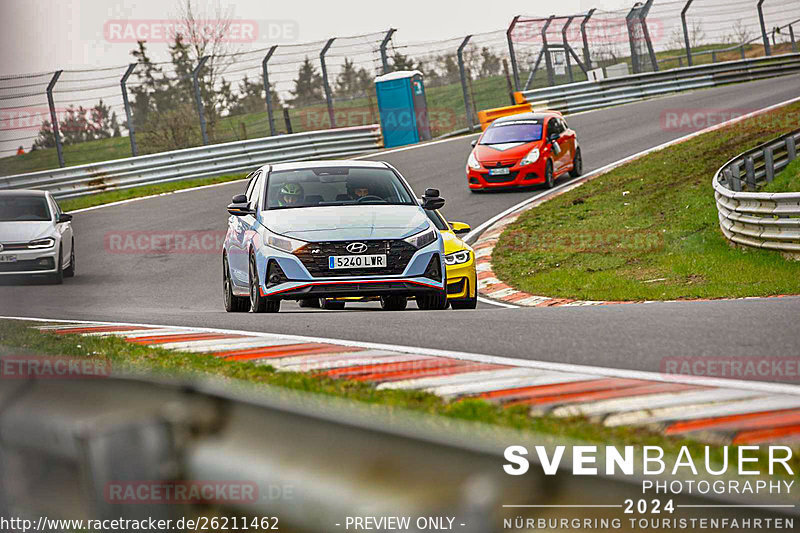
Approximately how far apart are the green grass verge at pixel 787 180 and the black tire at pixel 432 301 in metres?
10.9

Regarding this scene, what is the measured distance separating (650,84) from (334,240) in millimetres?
30450

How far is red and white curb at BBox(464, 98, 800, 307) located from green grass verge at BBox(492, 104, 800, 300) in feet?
0.76

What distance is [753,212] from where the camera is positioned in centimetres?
1488

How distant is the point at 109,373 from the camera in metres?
2.42

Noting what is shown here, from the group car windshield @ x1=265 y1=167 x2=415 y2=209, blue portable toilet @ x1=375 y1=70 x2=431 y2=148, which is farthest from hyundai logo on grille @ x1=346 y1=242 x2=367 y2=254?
blue portable toilet @ x1=375 y1=70 x2=431 y2=148

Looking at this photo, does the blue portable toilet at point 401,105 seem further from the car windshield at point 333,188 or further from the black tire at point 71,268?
the car windshield at point 333,188

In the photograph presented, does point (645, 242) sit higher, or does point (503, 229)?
point (503, 229)

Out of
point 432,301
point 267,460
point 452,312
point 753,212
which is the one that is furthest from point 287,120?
point 267,460

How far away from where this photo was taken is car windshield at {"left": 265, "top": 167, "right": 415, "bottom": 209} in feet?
33.8

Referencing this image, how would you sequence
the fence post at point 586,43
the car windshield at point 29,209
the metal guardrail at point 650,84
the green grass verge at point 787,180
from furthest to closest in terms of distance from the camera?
the fence post at point 586,43 < the metal guardrail at point 650,84 < the green grass verge at point 787,180 < the car windshield at point 29,209

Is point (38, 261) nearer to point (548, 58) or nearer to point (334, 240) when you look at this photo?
point (334, 240)

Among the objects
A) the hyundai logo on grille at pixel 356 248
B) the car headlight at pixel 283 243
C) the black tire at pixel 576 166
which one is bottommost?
the black tire at pixel 576 166

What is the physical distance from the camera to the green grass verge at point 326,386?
322 cm

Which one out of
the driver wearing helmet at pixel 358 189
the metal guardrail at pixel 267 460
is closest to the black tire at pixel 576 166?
the driver wearing helmet at pixel 358 189
